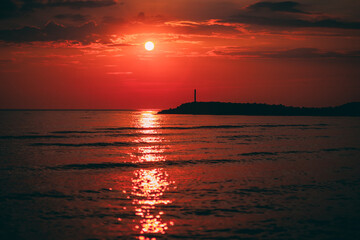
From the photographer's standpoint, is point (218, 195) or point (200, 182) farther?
point (200, 182)

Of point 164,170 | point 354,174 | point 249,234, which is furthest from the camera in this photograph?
point 164,170

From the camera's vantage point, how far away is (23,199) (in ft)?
48.9

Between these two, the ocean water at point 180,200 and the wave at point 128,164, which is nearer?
the ocean water at point 180,200

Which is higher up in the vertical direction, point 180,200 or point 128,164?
point 128,164

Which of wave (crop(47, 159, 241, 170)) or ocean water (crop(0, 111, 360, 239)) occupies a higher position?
wave (crop(47, 159, 241, 170))

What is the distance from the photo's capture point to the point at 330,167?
77.4 ft

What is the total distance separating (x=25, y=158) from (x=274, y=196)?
21956 millimetres

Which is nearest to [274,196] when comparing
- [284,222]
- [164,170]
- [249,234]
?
[284,222]

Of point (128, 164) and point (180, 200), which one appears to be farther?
point (128, 164)

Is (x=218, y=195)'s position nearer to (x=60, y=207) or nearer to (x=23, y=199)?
(x=60, y=207)

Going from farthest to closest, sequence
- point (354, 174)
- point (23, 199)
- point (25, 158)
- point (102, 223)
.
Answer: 1. point (25, 158)
2. point (354, 174)
3. point (23, 199)
4. point (102, 223)

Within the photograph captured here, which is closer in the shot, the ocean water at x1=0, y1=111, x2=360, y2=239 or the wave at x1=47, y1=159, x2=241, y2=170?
the ocean water at x1=0, y1=111, x2=360, y2=239

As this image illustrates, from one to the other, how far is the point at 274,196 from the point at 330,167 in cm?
1040

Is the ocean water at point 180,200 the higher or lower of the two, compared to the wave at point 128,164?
lower
